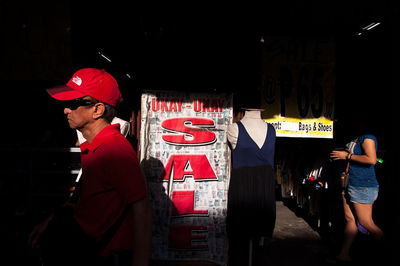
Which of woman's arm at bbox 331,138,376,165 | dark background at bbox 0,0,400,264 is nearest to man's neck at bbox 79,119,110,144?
dark background at bbox 0,0,400,264

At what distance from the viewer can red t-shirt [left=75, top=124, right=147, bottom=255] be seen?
1248mm

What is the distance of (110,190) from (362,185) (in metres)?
3.20

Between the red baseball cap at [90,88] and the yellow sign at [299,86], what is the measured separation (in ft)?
8.75

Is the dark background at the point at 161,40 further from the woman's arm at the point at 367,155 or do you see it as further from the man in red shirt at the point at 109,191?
the man in red shirt at the point at 109,191

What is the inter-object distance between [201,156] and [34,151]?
2.71 metres

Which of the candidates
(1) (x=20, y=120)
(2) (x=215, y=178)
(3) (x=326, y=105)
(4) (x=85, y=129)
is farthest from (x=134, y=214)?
(1) (x=20, y=120)

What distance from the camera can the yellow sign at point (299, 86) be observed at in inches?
149

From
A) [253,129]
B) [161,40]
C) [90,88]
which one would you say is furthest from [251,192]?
[161,40]

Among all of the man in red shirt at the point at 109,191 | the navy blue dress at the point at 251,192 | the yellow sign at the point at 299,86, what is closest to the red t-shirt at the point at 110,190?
the man in red shirt at the point at 109,191

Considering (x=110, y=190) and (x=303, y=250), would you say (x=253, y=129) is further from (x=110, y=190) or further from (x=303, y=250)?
(x=303, y=250)

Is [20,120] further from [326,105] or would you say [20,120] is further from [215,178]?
[326,105]

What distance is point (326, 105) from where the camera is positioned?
3.83 metres

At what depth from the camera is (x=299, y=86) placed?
3.86 m

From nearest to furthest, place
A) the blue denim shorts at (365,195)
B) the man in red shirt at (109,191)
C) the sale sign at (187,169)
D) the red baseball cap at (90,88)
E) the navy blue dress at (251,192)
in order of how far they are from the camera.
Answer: the man in red shirt at (109,191) < the red baseball cap at (90,88) < the navy blue dress at (251,192) < the sale sign at (187,169) < the blue denim shorts at (365,195)
